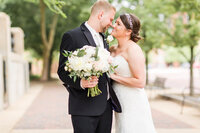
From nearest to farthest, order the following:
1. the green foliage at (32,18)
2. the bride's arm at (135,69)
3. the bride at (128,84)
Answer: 1. the bride's arm at (135,69)
2. the bride at (128,84)
3. the green foliage at (32,18)

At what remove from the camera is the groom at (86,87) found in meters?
2.92

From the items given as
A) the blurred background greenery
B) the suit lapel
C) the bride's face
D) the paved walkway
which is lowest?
the paved walkway

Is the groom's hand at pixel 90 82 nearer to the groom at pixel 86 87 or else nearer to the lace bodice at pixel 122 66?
the groom at pixel 86 87

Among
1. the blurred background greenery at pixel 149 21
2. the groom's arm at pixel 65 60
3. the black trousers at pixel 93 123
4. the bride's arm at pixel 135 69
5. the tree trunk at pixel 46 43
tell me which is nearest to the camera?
the groom's arm at pixel 65 60

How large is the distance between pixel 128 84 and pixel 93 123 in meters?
0.65

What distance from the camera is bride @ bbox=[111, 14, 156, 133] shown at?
332cm

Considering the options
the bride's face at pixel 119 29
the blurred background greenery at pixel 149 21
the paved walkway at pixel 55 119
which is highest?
the blurred background greenery at pixel 149 21

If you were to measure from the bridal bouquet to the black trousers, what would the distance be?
54cm

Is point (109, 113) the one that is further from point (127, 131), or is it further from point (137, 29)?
point (137, 29)

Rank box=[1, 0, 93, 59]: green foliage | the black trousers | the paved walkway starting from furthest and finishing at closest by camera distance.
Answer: box=[1, 0, 93, 59]: green foliage → the paved walkway → the black trousers

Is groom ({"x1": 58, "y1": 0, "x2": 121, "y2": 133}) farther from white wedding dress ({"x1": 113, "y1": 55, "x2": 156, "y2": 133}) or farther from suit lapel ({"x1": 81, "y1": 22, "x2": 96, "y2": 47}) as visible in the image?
white wedding dress ({"x1": 113, "y1": 55, "x2": 156, "y2": 133})

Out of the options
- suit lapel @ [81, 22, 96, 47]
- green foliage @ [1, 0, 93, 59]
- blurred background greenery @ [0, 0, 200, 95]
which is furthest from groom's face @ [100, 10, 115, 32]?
green foliage @ [1, 0, 93, 59]

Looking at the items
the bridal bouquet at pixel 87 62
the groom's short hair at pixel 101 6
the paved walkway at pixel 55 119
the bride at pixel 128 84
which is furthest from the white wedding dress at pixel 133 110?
the paved walkway at pixel 55 119

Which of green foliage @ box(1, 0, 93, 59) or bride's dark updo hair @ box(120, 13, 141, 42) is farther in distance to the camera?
green foliage @ box(1, 0, 93, 59)
